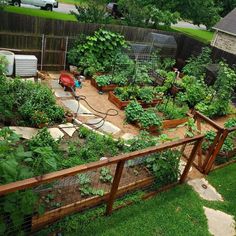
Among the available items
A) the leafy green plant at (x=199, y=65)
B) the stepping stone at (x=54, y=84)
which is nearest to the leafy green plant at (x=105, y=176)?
the stepping stone at (x=54, y=84)

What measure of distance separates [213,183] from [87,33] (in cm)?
729

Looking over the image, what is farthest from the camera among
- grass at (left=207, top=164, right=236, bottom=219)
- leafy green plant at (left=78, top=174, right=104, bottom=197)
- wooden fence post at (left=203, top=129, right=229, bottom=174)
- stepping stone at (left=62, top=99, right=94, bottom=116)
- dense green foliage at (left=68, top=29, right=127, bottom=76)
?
dense green foliage at (left=68, top=29, right=127, bottom=76)

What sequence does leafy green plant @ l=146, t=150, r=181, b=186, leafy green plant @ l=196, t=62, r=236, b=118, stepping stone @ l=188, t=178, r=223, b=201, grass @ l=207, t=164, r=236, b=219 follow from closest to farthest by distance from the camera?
1. leafy green plant @ l=146, t=150, r=181, b=186
2. grass @ l=207, t=164, r=236, b=219
3. stepping stone @ l=188, t=178, r=223, b=201
4. leafy green plant @ l=196, t=62, r=236, b=118

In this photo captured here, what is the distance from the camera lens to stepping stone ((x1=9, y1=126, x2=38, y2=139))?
5927 millimetres

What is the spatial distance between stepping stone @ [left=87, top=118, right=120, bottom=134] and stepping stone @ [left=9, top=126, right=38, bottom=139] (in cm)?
157

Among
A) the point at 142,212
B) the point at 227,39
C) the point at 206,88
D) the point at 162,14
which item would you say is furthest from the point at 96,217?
the point at 227,39

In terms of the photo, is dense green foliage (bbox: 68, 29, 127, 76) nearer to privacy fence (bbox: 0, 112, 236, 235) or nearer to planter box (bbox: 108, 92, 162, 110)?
planter box (bbox: 108, 92, 162, 110)

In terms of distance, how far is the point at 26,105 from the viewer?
21.6 ft

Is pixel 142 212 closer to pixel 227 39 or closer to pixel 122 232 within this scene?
pixel 122 232

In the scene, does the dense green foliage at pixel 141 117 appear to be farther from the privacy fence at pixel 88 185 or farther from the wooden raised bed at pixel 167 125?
the privacy fence at pixel 88 185

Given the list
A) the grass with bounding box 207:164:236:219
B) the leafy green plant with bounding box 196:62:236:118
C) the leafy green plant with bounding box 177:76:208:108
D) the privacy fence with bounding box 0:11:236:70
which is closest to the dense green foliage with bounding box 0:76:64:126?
the privacy fence with bounding box 0:11:236:70

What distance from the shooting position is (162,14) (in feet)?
55.4

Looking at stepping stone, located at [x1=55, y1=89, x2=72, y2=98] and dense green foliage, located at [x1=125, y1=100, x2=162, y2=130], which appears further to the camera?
stepping stone, located at [x1=55, y1=89, x2=72, y2=98]

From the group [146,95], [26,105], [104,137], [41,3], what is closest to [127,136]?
[104,137]
